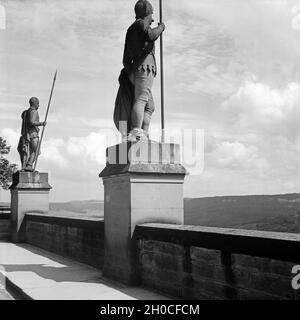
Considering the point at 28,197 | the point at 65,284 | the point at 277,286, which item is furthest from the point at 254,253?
the point at 28,197

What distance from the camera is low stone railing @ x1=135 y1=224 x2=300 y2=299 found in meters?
4.32

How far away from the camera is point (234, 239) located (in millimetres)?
4898

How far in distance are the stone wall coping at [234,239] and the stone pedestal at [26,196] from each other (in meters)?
9.23

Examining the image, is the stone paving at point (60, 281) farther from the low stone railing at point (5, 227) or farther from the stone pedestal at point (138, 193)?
the low stone railing at point (5, 227)

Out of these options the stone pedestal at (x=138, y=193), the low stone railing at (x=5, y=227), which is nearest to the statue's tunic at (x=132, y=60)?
the stone pedestal at (x=138, y=193)

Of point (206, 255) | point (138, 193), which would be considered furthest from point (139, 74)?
point (206, 255)

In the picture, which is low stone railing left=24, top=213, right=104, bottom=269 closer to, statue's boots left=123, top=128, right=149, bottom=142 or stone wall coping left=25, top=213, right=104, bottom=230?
stone wall coping left=25, top=213, right=104, bottom=230

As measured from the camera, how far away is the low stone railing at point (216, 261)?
4316 mm

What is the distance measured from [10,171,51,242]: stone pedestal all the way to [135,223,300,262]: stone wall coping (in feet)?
30.3

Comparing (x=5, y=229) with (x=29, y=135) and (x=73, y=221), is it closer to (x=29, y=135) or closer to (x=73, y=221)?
(x=29, y=135)

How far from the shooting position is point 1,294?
6.84 meters
